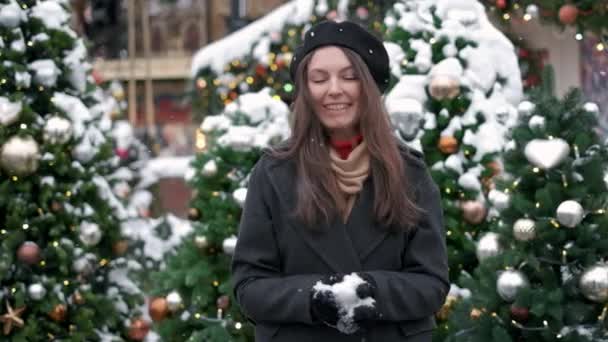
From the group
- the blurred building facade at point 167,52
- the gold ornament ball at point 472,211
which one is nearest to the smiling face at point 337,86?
the gold ornament ball at point 472,211

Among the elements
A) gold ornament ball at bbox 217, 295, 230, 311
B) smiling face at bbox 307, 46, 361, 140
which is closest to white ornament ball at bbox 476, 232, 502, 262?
gold ornament ball at bbox 217, 295, 230, 311

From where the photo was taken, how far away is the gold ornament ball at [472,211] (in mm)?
5004

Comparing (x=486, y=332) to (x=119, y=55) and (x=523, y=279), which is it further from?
(x=119, y=55)

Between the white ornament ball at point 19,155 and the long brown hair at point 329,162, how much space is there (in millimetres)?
2705

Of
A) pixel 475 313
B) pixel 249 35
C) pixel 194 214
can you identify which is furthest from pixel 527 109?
pixel 249 35

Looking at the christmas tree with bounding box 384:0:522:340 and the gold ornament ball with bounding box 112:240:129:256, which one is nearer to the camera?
the christmas tree with bounding box 384:0:522:340

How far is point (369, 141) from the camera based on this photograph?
2674 mm

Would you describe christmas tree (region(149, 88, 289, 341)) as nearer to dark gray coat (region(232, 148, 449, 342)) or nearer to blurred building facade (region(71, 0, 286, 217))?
dark gray coat (region(232, 148, 449, 342))

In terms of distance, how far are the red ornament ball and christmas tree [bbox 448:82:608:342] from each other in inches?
90.7

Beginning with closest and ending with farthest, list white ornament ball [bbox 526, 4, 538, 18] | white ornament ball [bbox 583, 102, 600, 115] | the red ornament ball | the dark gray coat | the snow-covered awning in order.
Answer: the dark gray coat → white ornament ball [bbox 583, 102, 600, 115] → the red ornament ball → white ornament ball [bbox 526, 4, 538, 18] → the snow-covered awning

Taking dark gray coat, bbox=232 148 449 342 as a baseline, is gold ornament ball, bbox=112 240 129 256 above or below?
below

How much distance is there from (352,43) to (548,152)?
1708mm

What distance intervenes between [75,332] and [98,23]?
13.6 meters

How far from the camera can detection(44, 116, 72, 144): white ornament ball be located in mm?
5316
